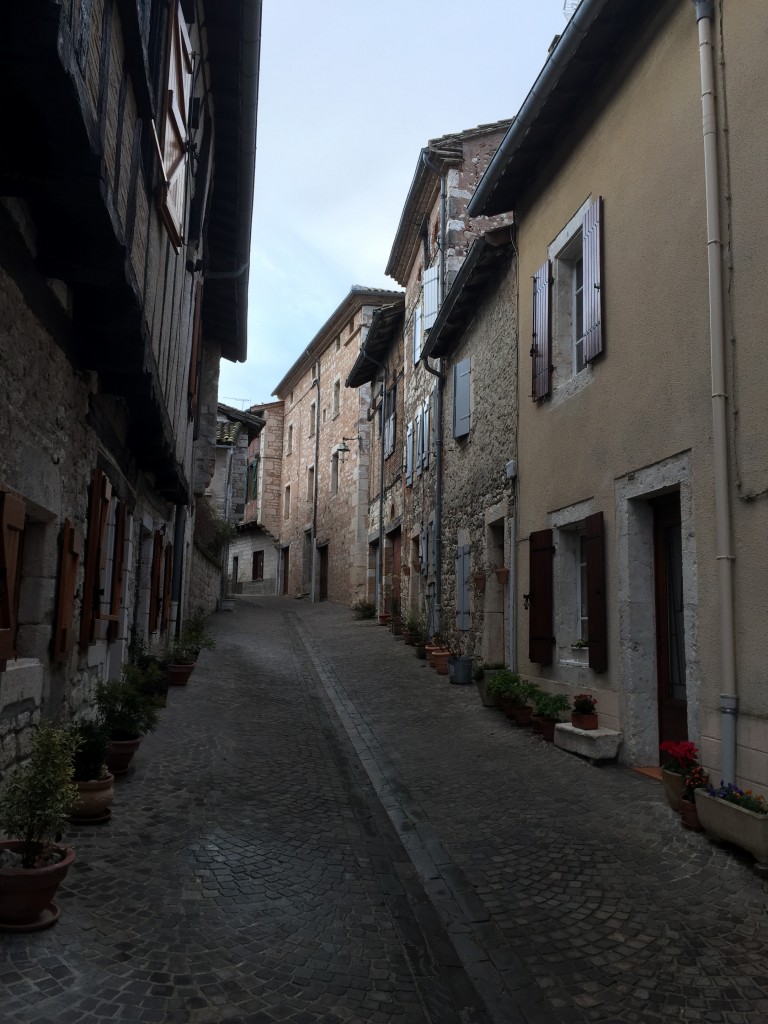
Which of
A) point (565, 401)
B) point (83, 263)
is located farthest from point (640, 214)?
point (83, 263)

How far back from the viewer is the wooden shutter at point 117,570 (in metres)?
6.80

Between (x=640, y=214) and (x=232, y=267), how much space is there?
7.00 meters

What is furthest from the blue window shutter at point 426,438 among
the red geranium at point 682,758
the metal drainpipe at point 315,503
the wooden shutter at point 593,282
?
the metal drainpipe at point 315,503

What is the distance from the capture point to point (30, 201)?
3344 millimetres

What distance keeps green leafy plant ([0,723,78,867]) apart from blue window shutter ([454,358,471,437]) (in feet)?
29.4

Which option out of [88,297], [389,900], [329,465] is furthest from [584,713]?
[329,465]

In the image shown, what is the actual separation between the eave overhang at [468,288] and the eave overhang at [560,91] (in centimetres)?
45

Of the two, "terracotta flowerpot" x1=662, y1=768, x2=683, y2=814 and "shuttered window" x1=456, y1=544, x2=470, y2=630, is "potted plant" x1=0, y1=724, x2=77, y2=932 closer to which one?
"terracotta flowerpot" x1=662, y1=768, x2=683, y2=814

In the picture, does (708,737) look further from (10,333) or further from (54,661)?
(10,333)

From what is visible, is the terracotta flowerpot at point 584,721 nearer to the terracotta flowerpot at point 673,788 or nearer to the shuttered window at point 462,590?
the terracotta flowerpot at point 673,788

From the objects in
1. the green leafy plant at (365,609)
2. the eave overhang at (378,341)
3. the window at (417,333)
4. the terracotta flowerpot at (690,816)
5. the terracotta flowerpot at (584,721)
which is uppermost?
the eave overhang at (378,341)

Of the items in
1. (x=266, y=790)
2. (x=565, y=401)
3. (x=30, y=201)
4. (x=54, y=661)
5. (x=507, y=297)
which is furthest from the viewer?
(x=507, y=297)

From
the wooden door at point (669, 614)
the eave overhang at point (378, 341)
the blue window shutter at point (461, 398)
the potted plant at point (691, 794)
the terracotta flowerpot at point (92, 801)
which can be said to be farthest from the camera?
the eave overhang at point (378, 341)

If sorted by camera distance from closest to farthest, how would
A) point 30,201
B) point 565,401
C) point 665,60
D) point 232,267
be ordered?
1. point 30,201
2. point 665,60
3. point 565,401
4. point 232,267
